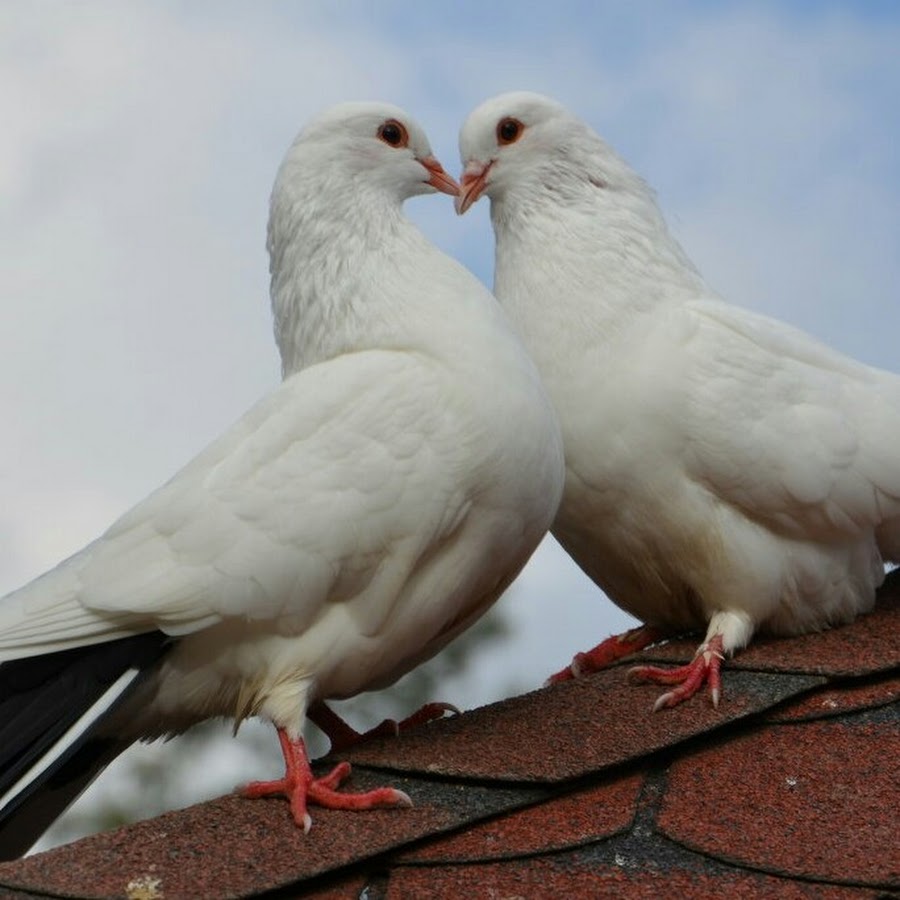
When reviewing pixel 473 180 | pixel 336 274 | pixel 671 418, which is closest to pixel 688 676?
pixel 671 418

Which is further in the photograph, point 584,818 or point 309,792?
point 309,792

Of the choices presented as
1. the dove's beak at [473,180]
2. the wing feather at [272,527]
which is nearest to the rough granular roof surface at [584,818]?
the wing feather at [272,527]

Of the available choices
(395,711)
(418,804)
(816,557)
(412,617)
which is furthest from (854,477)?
(395,711)

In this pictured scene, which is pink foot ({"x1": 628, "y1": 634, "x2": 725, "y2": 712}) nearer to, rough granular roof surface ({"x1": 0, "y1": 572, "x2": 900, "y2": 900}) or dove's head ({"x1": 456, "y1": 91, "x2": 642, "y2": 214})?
rough granular roof surface ({"x1": 0, "y1": 572, "x2": 900, "y2": 900})

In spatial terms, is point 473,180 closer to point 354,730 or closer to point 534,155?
point 534,155

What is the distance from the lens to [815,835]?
386cm

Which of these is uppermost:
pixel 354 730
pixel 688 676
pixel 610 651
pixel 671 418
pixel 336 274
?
pixel 336 274

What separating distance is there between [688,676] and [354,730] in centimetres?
93

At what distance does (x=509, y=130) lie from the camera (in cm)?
599

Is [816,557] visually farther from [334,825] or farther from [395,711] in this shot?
[395,711]

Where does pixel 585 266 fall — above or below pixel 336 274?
below

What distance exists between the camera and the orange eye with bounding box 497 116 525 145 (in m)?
5.97

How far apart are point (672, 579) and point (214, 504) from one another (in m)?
1.76

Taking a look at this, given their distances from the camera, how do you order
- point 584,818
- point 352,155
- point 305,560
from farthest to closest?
point 352,155 < point 305,560 < point 584,818
